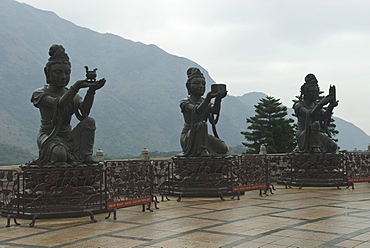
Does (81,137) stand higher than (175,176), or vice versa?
(81,137)

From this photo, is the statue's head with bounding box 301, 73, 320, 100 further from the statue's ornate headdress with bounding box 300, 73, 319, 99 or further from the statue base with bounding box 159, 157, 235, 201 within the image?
the statue base with bounding box 159, 157, 235, 201

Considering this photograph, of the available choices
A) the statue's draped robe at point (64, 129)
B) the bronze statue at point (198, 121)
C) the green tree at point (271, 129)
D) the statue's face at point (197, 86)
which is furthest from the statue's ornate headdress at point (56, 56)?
the green tree at point (271, 129)

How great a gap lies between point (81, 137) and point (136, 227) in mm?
2603

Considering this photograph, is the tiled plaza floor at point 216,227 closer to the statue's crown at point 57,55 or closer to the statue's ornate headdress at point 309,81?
the statue's crown at point 57,55

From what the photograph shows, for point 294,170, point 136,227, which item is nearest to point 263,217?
point 136,227

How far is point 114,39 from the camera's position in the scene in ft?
409

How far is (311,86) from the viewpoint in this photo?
523 inches

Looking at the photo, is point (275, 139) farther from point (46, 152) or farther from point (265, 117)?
point (46, 152)

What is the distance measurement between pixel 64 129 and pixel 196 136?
11.8 feet

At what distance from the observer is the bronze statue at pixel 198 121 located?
36.8 ft

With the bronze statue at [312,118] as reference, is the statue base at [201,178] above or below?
below

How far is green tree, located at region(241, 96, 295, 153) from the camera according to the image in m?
28.6

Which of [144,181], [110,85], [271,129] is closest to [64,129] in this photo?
[144,181]

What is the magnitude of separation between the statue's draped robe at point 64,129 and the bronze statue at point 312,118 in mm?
7020
